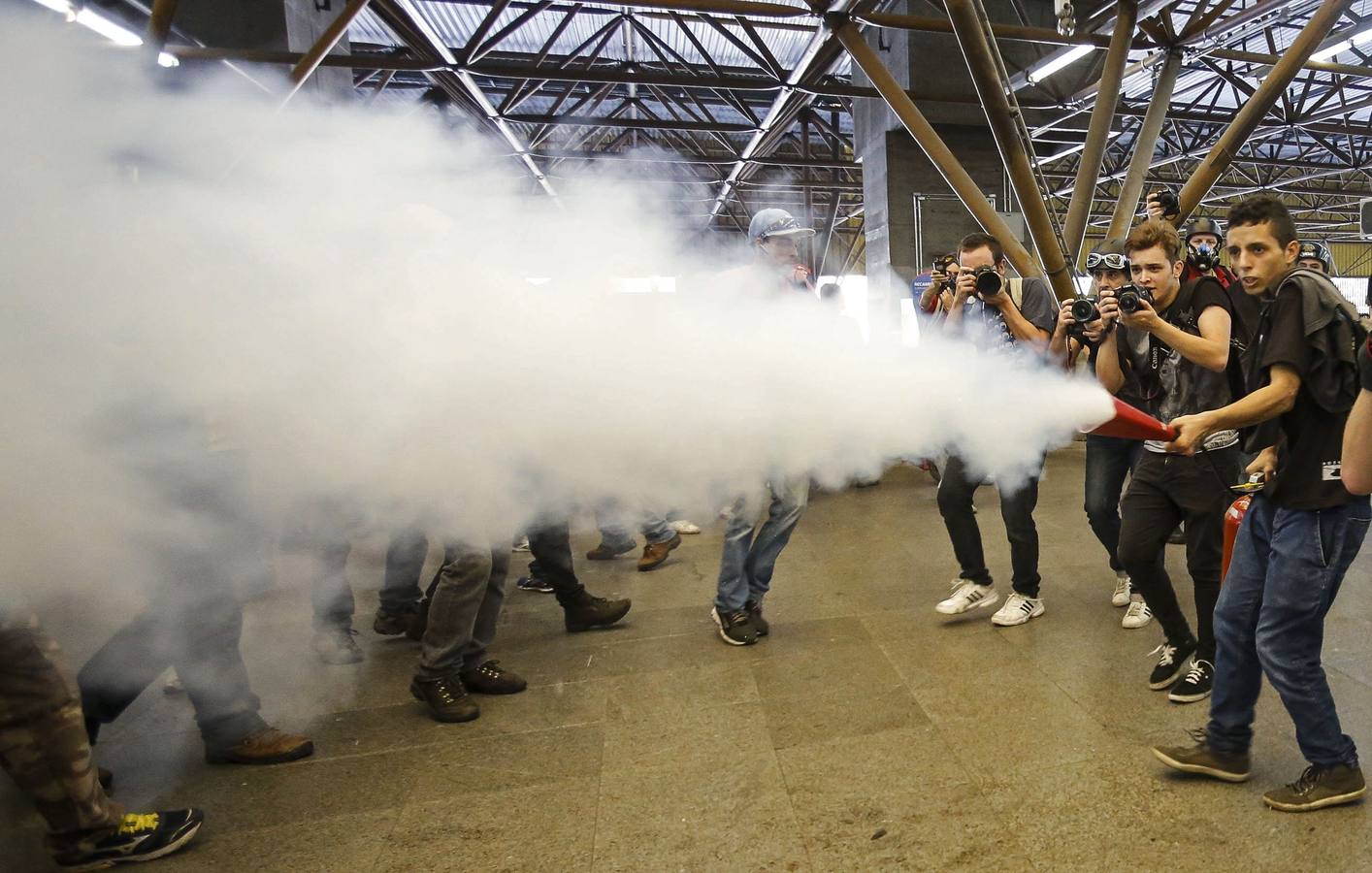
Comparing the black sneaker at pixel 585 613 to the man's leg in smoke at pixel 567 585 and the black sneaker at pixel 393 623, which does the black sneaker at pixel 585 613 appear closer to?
the man's leg in smoke at pixel 567 585

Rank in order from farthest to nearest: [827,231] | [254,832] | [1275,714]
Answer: [827,231] < [1275,714] < [254,832]

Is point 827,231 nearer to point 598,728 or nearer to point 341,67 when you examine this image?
point 341,67

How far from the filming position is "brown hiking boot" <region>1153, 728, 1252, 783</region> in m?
2.25

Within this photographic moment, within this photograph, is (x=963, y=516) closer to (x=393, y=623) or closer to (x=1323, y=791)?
(x=1323, y=791)

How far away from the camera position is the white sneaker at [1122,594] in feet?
12.5

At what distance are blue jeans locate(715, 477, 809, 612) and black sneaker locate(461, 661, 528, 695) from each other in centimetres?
101

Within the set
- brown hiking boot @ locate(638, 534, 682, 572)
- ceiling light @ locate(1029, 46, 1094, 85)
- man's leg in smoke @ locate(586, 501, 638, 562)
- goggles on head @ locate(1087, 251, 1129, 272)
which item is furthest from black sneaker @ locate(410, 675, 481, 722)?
ceiling light @ locate(1029, 46, 1094, 85)

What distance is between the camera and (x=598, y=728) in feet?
9.22

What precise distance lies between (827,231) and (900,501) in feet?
46.3

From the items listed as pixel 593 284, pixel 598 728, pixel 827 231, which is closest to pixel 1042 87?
pixel 827 231

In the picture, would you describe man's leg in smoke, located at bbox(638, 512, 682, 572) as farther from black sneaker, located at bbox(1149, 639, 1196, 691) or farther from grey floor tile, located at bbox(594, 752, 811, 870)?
black sneaker, located at bbox(1149, 639, 1196, 691)

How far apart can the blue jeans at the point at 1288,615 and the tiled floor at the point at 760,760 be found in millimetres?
201

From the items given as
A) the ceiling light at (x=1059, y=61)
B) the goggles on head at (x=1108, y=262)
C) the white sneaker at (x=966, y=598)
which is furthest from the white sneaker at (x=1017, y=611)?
the ceiling light at (x=1059, y=61)

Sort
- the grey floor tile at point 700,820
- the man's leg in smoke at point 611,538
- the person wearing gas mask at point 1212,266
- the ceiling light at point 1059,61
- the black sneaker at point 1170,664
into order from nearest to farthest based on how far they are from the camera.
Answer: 1. the grey floor tile at point 700,820
2. the person wearing gas mask at point 1212,266
3. the black sneaker at point 1170,664
4. the man's leg in smoke at point 611,538
5. the ceiling light at point 1059,61
